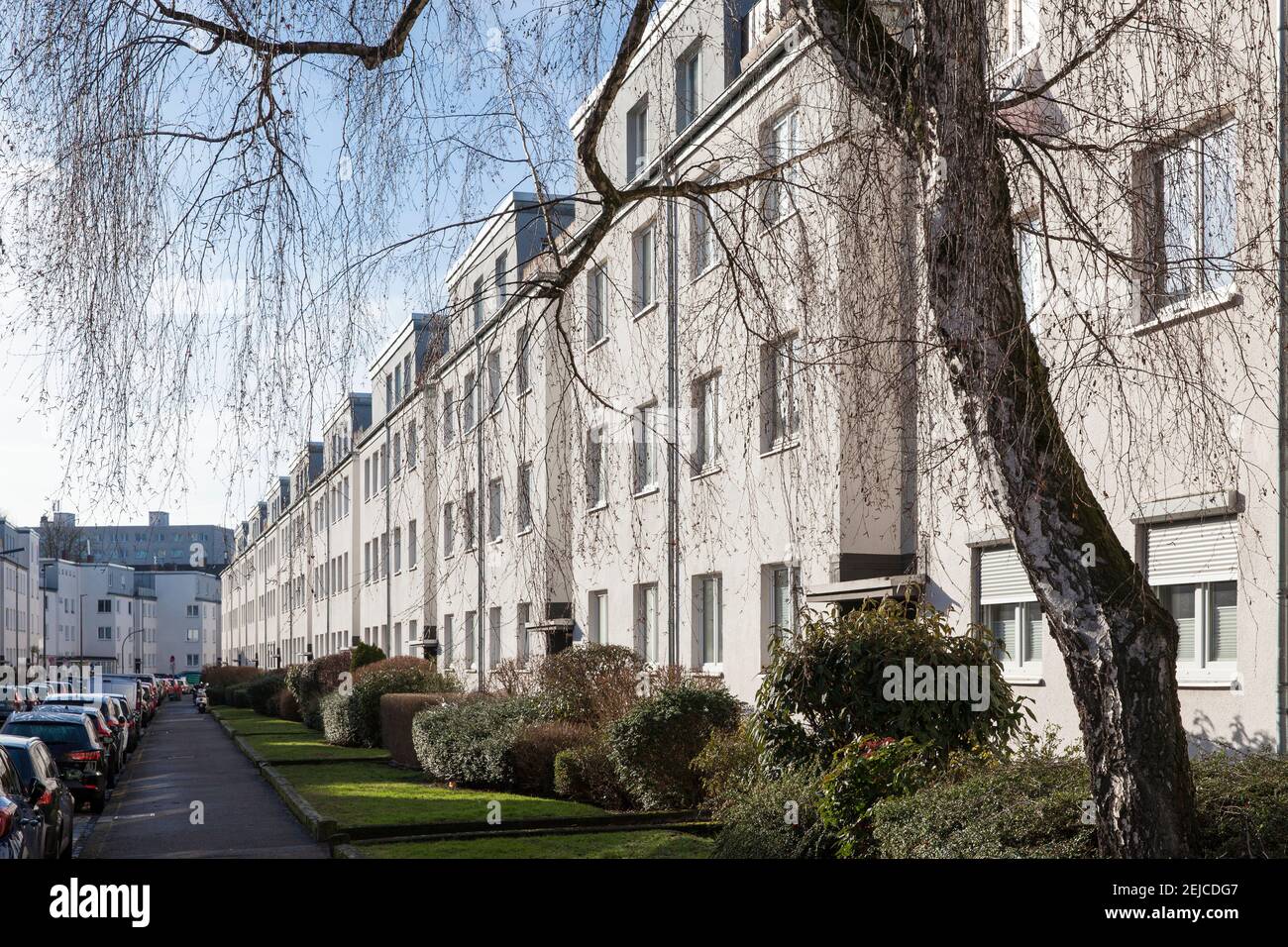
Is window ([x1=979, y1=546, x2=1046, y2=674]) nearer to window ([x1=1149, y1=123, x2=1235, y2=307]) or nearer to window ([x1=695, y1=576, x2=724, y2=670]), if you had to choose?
window ([x1=695, y1=576, x2=724, y2=670])

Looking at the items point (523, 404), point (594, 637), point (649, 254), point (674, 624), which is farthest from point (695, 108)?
point (523, 404)

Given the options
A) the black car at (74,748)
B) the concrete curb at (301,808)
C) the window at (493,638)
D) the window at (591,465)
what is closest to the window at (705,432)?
the concrete curb at (301,808)

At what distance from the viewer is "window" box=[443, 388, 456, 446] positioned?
338 inches

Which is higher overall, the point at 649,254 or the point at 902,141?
the point at 649,254

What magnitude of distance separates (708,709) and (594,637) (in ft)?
34.1

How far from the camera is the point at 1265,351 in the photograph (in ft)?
34.9

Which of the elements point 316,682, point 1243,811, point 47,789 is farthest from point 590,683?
point 316,682

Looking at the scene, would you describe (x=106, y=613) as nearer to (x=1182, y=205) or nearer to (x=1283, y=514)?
(x=1283, y=514)

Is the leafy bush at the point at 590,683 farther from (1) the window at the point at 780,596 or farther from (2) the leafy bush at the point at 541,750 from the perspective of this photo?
(1) the window at the point at 780,596

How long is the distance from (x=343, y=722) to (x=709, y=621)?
42.8ft

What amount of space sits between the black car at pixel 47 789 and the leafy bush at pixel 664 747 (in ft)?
19.2
